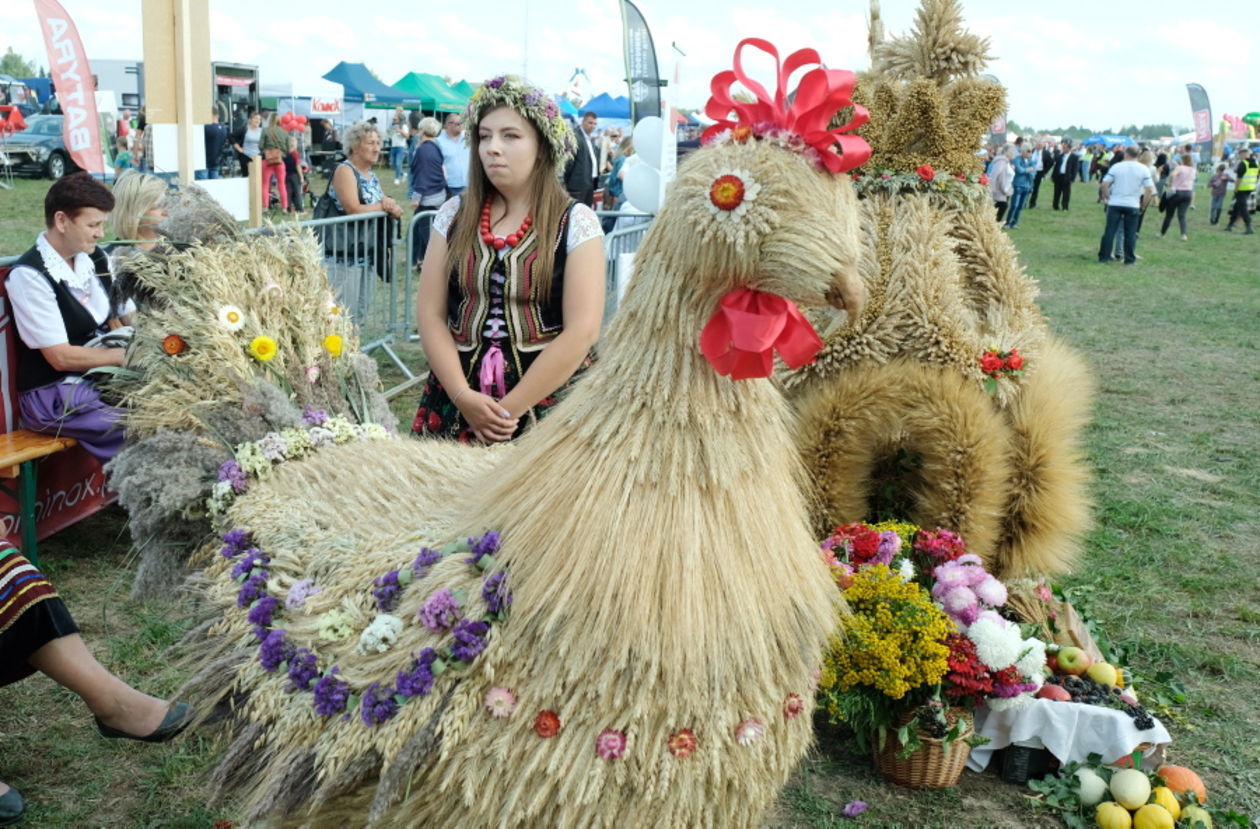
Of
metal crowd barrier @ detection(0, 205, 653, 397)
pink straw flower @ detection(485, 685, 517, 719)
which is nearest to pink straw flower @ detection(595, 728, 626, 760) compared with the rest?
pink straw flower @ detection(485, 685, 517, 719)

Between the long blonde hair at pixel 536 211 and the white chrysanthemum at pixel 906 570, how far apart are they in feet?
5.12

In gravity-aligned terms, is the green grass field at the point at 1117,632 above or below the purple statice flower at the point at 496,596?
below

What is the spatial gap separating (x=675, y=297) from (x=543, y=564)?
55 centimetres

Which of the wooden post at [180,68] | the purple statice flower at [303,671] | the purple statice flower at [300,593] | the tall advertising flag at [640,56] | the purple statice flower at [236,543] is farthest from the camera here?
the tall advertising flag at [640,56]

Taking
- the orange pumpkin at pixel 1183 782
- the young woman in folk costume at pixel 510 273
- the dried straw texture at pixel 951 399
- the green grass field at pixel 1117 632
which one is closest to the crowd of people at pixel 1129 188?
the green grass field at pixel 1117 632

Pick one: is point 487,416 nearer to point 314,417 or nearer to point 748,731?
point 314,417

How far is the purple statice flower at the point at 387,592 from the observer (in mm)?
1961

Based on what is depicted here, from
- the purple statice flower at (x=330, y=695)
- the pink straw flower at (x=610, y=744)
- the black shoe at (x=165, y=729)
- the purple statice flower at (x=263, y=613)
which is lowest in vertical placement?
the black shoe at (x=165, y=729)

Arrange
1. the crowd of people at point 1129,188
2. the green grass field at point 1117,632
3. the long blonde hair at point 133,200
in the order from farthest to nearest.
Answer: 1. the crowd of people at point 1129,188
2. the long blonde hair at point 133,200
3. the green grass field at point 1117,632

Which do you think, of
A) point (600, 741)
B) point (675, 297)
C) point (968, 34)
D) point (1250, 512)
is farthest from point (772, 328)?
point (1250, 512)

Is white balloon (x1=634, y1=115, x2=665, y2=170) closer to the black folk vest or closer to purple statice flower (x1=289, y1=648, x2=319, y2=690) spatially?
the black folk vest

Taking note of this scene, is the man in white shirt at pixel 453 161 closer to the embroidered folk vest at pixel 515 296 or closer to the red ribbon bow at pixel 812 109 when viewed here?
the embroidered folk vest at pixel 515 296

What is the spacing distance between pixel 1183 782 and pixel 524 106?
2.93 metres

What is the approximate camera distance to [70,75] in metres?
6.77
